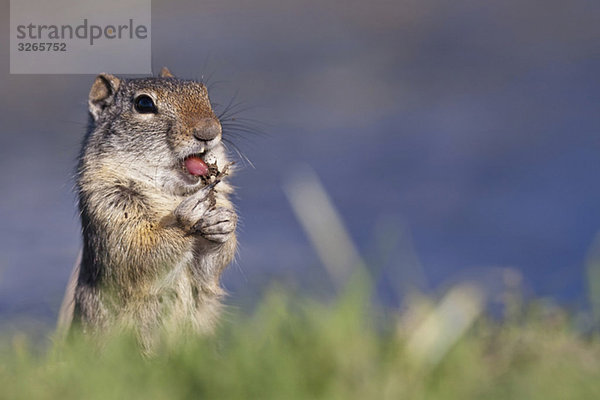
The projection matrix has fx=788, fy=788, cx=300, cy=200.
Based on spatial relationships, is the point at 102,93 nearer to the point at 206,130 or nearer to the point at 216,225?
the point at 206,130

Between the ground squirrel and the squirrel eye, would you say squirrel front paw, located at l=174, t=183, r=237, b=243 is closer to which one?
the ground squirrel

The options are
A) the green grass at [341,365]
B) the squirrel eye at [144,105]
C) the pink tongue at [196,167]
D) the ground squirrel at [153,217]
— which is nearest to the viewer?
the green grass at [341,365]

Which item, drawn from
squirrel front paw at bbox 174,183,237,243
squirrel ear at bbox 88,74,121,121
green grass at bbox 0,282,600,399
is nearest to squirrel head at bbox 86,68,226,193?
squirrel ear at bbox 88,74,121,121

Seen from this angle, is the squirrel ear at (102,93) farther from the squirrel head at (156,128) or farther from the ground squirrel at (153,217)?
the ground squirrel at (153,217)

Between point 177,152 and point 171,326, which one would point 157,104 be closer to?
point 177,152

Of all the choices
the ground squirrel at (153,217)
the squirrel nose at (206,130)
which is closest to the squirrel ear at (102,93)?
the ground squirrel at (153,217)

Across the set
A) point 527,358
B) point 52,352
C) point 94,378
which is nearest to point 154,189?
point 52,352

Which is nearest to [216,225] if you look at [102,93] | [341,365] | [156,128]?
[156,128]
